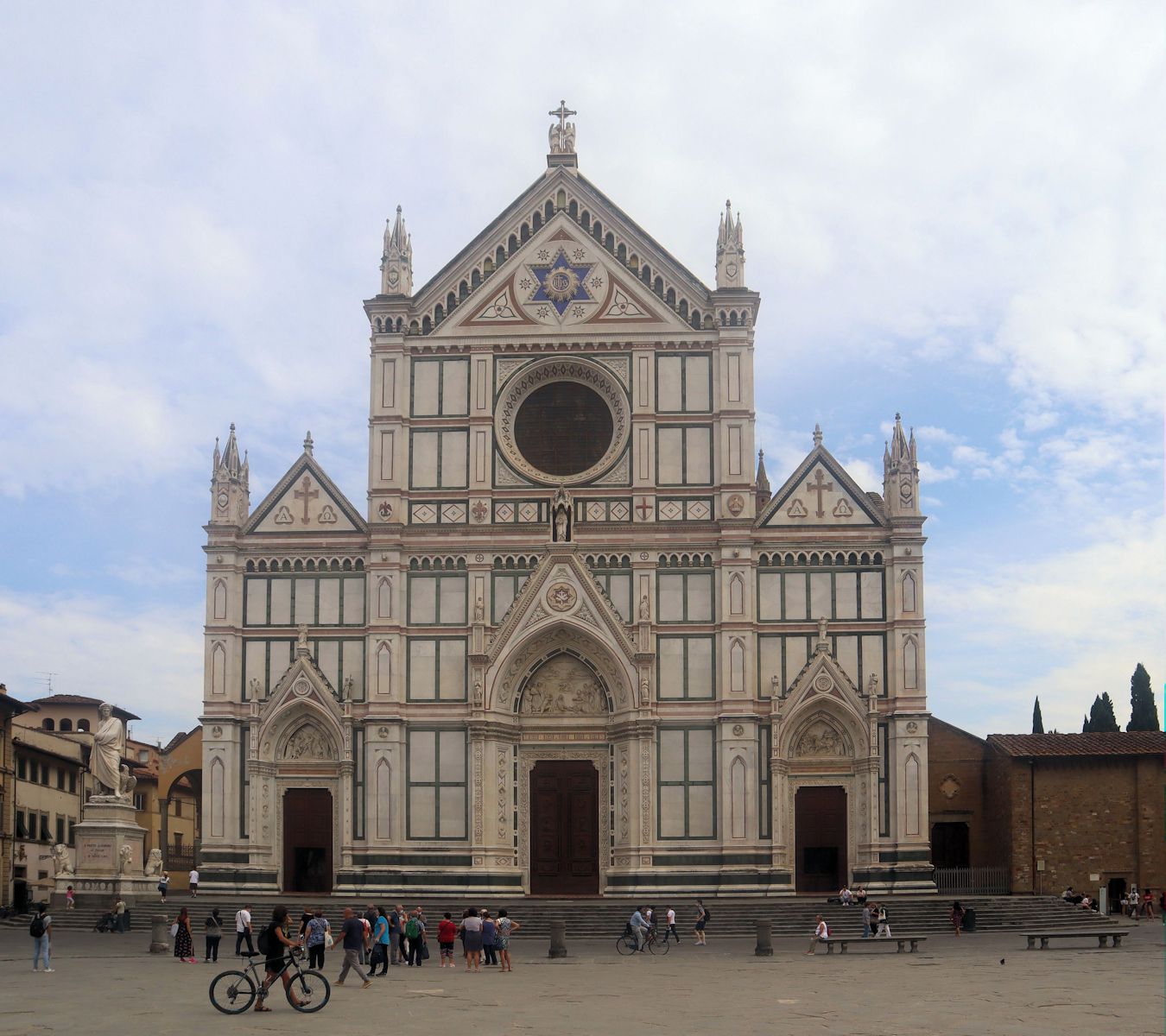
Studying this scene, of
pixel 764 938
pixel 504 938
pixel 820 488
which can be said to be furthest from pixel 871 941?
pixel 820 488

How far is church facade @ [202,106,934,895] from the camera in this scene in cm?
4459

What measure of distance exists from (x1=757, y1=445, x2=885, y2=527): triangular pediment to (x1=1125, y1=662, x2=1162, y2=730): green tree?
21.0 m

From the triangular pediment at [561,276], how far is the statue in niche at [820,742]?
12062mm

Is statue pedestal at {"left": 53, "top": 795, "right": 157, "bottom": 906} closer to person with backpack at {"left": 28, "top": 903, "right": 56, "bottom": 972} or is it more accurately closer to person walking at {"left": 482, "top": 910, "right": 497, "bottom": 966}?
person with backpack at {"left": 28, "top": 903, "right": 56, "bottom": 972}

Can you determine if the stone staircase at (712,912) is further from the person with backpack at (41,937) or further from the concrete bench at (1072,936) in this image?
the person with backpack at (41,937)

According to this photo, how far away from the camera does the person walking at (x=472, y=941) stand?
1214 inches

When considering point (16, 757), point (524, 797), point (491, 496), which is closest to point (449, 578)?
point (491, 496)

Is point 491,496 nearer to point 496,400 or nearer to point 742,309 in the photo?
point 496,400

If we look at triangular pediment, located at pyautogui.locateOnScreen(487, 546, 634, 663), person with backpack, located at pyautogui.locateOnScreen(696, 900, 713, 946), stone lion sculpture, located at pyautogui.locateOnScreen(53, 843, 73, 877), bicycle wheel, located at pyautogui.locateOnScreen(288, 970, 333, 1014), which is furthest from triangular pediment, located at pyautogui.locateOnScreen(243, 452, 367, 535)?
bicycle wheel, located at pyautogui.locateOnScreen(288, 970, 333, 1014)

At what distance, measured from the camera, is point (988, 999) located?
24.0 metres

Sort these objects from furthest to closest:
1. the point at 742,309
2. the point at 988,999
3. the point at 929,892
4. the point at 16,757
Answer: the point at 16,757
the point at 742,309
the point at 929,892
the point at 988,999

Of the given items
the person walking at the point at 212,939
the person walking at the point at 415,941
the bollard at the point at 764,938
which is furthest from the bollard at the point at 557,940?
the person walking at the point at 212,939

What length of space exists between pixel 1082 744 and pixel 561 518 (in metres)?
17.6

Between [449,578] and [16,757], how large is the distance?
67.9 ft
